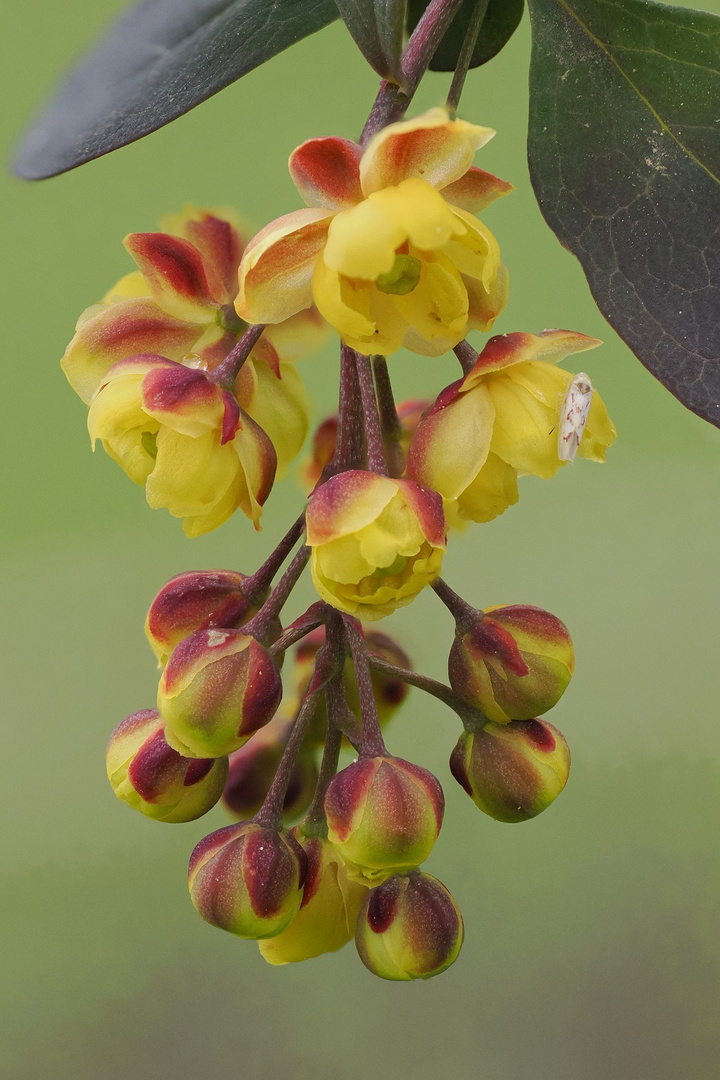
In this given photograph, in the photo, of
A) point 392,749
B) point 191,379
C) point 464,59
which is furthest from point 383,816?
point 392,749

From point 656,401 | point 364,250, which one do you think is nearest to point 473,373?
point 364,250

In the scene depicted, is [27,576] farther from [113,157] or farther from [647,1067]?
[647,1067]

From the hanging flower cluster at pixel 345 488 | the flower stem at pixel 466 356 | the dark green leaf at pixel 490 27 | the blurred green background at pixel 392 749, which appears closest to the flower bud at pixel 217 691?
the hanging flower cluster at pixel 345 488

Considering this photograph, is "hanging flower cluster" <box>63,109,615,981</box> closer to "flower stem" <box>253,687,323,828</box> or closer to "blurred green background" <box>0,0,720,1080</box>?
"flower stem" <box>253,687,323,828</box>

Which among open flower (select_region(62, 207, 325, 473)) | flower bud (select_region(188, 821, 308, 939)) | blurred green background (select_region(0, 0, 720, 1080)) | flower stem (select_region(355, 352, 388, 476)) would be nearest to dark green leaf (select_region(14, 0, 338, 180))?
open flower (select_region(62, 207, 325, 473))

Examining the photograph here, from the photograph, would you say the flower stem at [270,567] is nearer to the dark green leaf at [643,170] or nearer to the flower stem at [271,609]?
the flower stem at [271,609]
